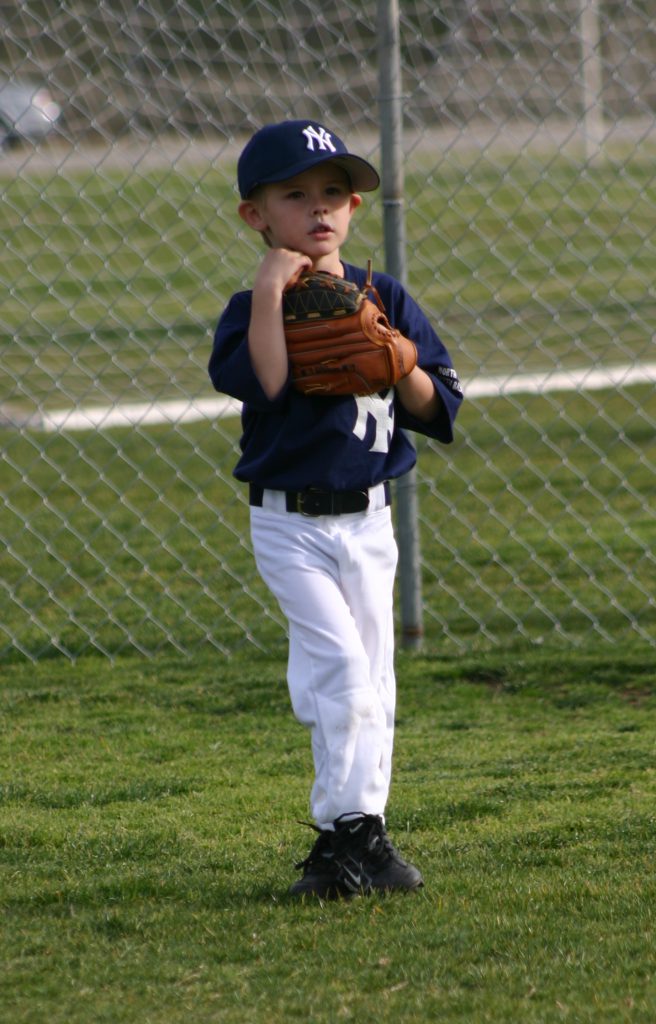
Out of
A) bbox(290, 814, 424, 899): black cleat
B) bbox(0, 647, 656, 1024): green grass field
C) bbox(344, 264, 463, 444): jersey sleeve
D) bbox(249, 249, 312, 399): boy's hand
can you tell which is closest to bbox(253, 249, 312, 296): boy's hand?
bbox(249, 249, 312, 399): boy's hand

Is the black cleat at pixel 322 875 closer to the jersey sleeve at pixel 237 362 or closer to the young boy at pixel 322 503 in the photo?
the young boy at pixel 322 503

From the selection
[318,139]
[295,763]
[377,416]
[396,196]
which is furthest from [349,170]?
[396,196]

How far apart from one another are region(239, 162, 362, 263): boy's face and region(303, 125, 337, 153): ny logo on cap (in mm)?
32

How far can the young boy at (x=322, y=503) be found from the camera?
2.90 meters

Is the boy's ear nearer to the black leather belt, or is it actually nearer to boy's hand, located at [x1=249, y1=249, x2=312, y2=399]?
boy's hand, located at [x1=249, y1=249, x2=312, y2=399]

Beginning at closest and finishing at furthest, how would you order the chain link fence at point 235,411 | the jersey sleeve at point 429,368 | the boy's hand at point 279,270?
the boy's hand at point 279,270, the jersey sleeve at point 429,368, the chain link fence at point 235,411

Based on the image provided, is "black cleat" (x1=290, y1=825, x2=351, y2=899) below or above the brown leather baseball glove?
below

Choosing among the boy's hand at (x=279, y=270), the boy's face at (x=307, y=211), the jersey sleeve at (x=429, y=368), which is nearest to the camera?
the boy's hand at (x=279, y=270)

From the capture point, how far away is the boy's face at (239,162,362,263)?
2.92 meters

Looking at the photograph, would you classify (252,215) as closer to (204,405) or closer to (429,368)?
(429,368)

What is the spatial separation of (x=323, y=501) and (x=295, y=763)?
4.16 ft

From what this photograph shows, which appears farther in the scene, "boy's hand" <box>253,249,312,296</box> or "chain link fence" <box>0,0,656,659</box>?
"chain link fence" <box>0,0,656,659</box>

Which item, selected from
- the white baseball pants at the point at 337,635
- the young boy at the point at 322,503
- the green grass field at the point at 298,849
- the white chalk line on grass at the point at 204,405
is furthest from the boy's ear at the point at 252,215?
the white chalk line on grass at the point at 204,405

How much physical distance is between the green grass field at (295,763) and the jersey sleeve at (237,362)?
96cm
